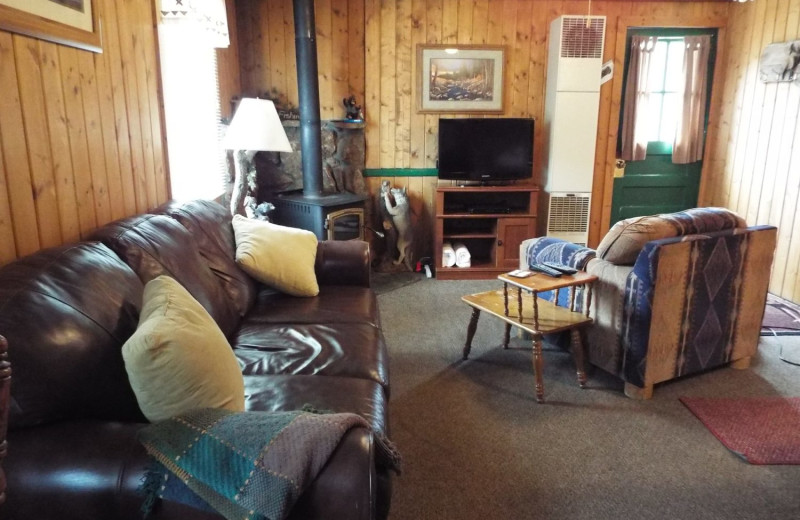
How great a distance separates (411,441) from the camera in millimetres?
2170

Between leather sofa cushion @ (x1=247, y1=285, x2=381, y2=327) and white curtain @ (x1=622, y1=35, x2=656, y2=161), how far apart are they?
11.1 ft

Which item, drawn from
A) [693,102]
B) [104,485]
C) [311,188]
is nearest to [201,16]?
[311,188]

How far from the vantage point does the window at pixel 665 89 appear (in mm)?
4828

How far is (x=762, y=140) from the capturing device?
4.29 m

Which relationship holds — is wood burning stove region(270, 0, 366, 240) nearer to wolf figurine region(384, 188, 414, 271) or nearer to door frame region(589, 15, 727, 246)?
wolf figurine region(384, 188, 414, 271)

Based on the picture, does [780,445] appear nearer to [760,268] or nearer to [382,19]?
[760,268]

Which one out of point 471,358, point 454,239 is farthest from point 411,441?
point 454,239

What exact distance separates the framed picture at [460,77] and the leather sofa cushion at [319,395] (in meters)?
3.57

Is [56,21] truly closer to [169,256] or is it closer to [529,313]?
[169,256]

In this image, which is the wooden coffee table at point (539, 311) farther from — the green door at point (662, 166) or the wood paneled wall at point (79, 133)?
the green door at point (662, 166)

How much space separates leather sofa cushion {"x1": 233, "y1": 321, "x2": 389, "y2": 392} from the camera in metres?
1.79

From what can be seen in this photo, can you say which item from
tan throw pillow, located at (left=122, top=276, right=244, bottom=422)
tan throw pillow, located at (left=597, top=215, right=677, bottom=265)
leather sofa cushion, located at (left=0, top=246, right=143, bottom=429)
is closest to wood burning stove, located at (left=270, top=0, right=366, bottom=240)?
tan throw pillow, located at (left=597, top=215, right=677, bottom=265)

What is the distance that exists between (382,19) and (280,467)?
434cm

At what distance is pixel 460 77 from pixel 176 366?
4145mm
